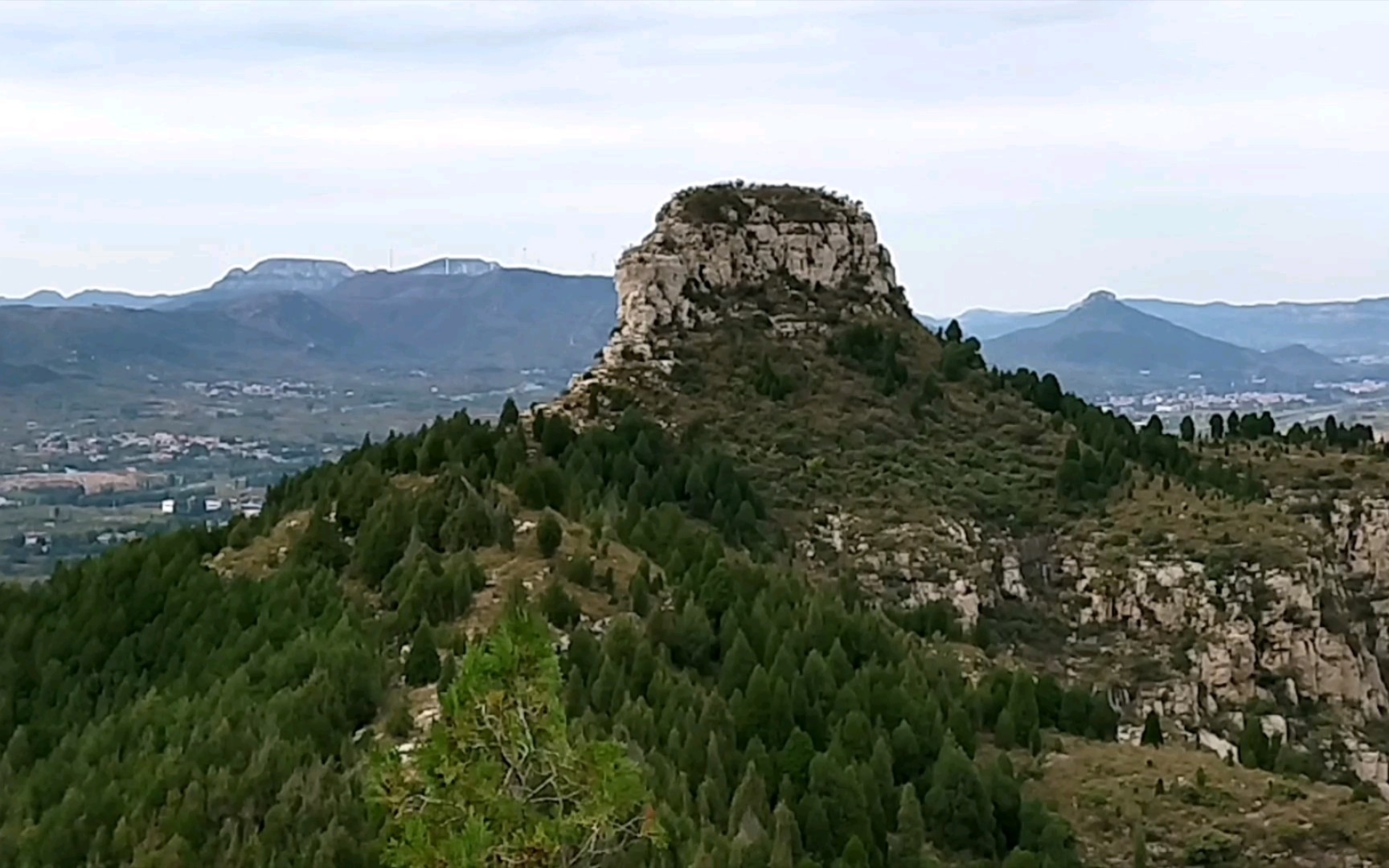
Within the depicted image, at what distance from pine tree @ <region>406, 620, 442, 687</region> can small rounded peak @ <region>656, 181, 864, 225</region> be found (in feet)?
175

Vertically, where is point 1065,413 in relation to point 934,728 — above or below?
above

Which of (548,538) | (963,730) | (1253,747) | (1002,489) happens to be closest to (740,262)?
(1002,489)

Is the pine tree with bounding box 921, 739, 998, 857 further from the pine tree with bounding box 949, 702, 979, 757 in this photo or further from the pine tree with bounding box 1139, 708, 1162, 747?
the pine tree with bounding box 1139, 708, 1162, 747

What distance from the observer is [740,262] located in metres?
106

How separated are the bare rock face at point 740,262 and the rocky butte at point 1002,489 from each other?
0.13 meters

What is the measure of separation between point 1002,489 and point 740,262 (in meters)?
21.8

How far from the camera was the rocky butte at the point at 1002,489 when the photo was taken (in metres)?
84.1

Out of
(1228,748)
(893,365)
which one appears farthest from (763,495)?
(1228,748)

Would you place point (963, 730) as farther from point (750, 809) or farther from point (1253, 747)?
point (1253, 747)

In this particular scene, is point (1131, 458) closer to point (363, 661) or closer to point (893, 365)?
point (893, 365)

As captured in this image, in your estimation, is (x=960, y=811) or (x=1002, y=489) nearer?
(x=960, y=811)

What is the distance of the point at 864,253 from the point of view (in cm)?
11044

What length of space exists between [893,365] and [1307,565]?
24966 mm

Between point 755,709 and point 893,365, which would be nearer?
point 755,709
